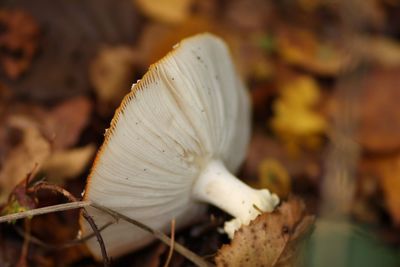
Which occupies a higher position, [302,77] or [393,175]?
[302,77]

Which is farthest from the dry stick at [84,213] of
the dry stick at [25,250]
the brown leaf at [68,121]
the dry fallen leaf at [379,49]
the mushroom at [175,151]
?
the dry fallen leaf at [379,49]

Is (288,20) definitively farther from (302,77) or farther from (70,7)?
(70,7)

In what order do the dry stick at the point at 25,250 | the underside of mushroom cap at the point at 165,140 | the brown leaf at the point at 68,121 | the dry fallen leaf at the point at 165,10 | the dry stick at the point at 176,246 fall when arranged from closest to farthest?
the underside of mushroom cap at the point at 165,140
the dry stick at the point at 176,246
the dry stick at the point at 25,250
the brown leaf at the point at 68,121
the dry fallen leaf at the point at 165,10

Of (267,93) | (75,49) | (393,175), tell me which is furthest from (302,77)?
(75,49)

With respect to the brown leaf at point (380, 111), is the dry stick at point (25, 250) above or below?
below

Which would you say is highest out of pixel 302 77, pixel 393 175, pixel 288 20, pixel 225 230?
pixel 288 20

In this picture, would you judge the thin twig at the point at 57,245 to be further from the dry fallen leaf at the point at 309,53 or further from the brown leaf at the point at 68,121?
the dry fallen leaf at the point at 309,53
